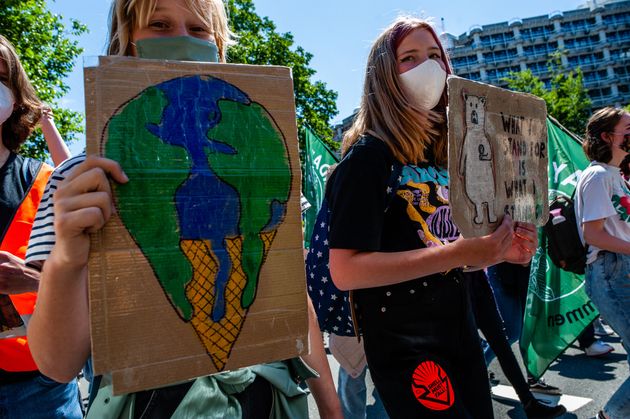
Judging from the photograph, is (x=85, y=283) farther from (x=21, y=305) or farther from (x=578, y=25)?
(x=578, y=25)

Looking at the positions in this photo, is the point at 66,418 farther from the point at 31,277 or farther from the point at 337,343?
the point at 337,343

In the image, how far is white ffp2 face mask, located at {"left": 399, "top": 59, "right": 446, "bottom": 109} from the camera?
1.91 meters

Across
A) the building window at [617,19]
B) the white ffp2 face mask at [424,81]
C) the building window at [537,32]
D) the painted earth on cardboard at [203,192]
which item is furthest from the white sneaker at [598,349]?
the building window at [537,32]

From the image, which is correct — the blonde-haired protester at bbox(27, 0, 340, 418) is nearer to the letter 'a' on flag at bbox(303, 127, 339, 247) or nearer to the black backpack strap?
the black backpack strap

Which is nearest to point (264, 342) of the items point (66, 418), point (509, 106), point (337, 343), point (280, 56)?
point (66, 418)

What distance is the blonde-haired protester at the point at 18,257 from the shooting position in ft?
5.36

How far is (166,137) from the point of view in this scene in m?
1.09

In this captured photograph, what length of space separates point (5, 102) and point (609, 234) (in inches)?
125

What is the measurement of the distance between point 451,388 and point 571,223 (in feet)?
8.04

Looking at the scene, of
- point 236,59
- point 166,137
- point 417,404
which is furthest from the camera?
point 236,59

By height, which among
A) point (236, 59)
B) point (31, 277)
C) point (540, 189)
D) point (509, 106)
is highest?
point (236, 59)

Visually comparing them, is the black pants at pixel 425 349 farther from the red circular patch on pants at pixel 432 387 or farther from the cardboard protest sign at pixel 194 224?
the cardboard protest sign at pixel 194 224

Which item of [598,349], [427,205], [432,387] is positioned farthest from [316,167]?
[432,387]

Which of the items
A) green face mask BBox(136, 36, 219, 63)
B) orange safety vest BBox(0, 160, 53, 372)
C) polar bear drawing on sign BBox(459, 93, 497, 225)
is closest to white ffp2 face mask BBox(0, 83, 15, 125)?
orange safety vest BBox(0, 160, 53, 372)
